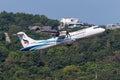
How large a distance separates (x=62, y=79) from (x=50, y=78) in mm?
1886

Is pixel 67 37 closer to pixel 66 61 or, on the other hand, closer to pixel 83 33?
pixel 83 33

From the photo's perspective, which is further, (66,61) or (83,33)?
(66,61)

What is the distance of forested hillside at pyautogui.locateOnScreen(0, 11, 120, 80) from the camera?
453 ft

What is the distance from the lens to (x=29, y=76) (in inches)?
5472

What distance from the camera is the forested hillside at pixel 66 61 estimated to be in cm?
13812

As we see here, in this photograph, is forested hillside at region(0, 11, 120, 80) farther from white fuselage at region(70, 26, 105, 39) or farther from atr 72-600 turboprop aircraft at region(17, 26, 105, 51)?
white fuselage at region(70, 26, 105, 39)

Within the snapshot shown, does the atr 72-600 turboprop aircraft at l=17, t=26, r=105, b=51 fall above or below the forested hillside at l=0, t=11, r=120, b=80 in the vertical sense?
above

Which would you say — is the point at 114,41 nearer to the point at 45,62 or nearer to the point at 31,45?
the point at 45,62

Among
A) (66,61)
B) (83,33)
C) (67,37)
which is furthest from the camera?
(66,61)

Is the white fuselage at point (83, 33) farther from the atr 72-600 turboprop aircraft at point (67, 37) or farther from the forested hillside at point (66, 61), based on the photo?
the forested hillside at point (66, 61)

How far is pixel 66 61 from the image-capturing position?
152125mm

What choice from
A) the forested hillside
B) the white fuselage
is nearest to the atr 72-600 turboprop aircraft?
the white fuselage

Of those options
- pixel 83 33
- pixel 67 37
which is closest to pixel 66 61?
pixel 67 37

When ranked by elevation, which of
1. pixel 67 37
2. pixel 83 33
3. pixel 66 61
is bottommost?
pixel 66 61
